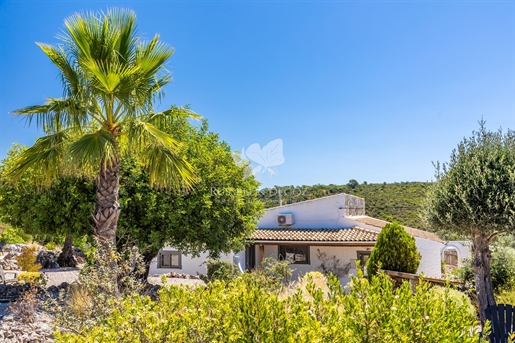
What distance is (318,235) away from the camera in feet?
71.3

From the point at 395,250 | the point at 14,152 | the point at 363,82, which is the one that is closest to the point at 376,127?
the point at 363,82

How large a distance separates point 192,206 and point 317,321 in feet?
33.2

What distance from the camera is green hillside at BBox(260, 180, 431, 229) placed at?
107 ft

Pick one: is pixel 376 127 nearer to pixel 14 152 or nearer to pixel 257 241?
pixel 257 241

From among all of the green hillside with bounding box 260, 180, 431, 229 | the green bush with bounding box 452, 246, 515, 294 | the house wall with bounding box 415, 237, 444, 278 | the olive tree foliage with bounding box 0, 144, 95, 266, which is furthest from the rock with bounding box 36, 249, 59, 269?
the green bush with bounding box 452, 246, 515, 294

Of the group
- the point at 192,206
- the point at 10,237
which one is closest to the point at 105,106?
the point at 192,206

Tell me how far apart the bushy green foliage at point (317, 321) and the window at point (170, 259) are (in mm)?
20910

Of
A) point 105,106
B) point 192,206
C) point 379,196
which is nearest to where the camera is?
point 105,106

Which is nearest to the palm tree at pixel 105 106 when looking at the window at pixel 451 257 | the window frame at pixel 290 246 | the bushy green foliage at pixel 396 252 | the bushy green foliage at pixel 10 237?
the bushy green foliage at pixel 396 252

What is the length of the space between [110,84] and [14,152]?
9634 mm

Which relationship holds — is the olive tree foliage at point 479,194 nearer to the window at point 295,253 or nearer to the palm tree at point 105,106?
the palm tree at point 105,106

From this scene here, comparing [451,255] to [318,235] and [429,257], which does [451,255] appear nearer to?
[429,257]

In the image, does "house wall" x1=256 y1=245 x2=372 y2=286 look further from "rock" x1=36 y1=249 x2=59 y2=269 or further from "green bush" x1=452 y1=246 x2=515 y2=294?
"rock" x1=36 y1=249 x2=59 y2=269

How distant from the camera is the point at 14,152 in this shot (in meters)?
15.2
